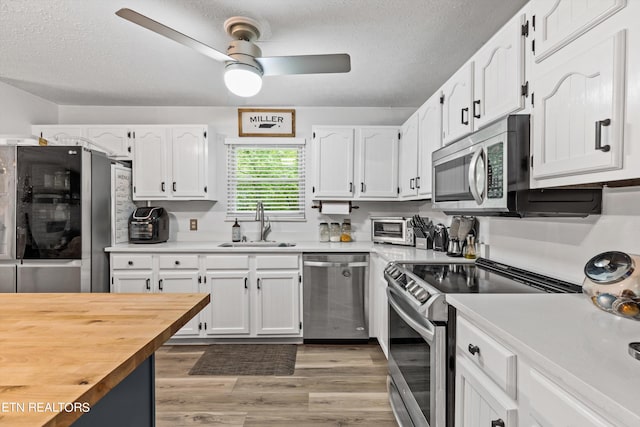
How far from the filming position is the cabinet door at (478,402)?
1.00 meters

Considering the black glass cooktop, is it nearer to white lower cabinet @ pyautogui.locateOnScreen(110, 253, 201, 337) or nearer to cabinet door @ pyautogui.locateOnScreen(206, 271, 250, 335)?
cabinet door @ pyautogui.locateOnScreen(206, 271, 250, 335)

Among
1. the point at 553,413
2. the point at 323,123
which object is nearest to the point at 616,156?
the point at 553,413

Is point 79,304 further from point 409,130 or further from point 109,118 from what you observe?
point 109,118

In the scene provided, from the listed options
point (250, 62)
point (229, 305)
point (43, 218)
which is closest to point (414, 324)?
point (250, 62)

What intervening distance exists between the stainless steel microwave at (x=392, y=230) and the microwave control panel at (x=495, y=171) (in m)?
1.59

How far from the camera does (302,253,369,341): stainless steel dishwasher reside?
3115mm

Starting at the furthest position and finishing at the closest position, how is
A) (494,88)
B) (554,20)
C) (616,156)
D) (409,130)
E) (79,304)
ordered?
(409,130)
(494,88)
(554,20)
(79,304)
(616,156)

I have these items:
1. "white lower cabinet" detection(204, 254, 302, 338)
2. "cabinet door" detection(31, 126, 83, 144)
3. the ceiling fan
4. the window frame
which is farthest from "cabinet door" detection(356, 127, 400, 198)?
"cabinet door" detection(31, 126, 83, 144)

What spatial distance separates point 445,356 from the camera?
1383 millimetres

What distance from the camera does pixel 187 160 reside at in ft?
11.2

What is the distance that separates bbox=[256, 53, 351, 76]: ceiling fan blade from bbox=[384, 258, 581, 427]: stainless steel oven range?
126cm

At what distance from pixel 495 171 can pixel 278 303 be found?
2.25 meters

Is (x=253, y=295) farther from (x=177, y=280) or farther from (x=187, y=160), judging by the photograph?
(x=187, y=160)

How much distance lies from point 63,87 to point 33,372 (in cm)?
348
